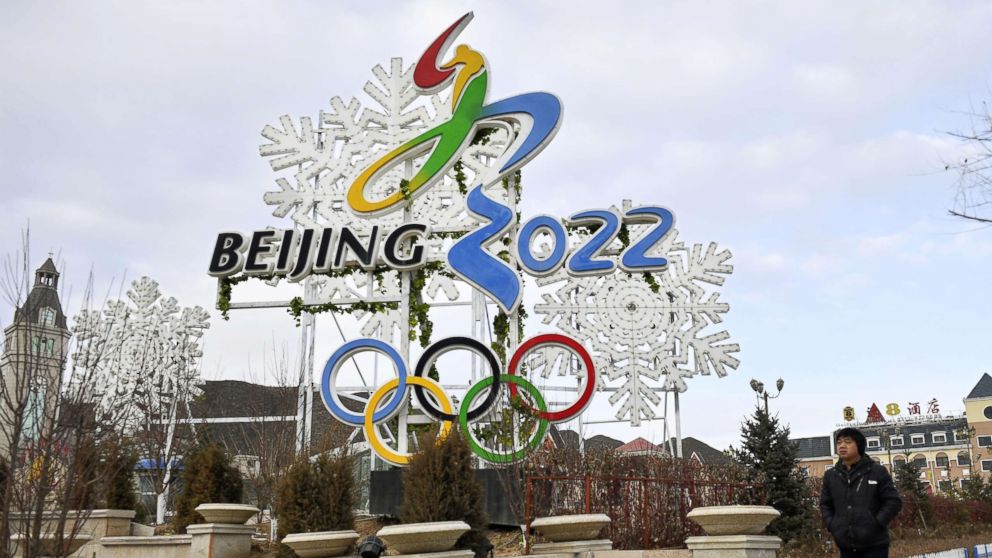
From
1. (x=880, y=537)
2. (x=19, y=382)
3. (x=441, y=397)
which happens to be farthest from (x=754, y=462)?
(x=19, y=382)

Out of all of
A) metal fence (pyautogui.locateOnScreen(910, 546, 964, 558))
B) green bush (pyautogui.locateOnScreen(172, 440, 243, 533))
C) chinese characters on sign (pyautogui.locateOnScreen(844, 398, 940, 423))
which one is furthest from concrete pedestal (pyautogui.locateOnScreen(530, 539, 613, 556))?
chinese characters on sign (pyautogui.locateOnScreen(844, 398, 940, 423))

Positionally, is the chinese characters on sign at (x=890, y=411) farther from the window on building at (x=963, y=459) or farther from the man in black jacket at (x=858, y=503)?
the man in black jacket at (x=858, y=503)

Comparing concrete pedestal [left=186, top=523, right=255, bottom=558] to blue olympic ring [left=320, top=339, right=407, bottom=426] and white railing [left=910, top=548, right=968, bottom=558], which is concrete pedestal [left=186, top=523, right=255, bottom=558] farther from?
white railing [left=910, top=548, right=968, bottom=558]

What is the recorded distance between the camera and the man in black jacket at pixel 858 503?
666 cm

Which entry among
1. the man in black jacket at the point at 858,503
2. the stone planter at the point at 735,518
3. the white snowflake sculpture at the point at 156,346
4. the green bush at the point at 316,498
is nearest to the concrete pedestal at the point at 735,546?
the stone planter at the point at 735,518

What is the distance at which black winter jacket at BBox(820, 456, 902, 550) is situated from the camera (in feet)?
21.9

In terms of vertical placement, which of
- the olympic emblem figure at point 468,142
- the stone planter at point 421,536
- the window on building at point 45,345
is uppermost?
the olympic emblem figure at point 468,142

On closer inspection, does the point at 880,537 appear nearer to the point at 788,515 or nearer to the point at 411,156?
the point at 411,156

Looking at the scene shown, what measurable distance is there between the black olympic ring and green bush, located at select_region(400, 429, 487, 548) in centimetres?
318

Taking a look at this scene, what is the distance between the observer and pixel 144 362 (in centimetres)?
2253

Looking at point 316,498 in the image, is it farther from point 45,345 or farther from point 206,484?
point 206,484

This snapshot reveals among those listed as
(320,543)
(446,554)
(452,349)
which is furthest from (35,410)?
(452,349)

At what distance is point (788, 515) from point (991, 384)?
7395 centimetres

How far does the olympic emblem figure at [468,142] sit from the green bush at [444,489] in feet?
14.4
